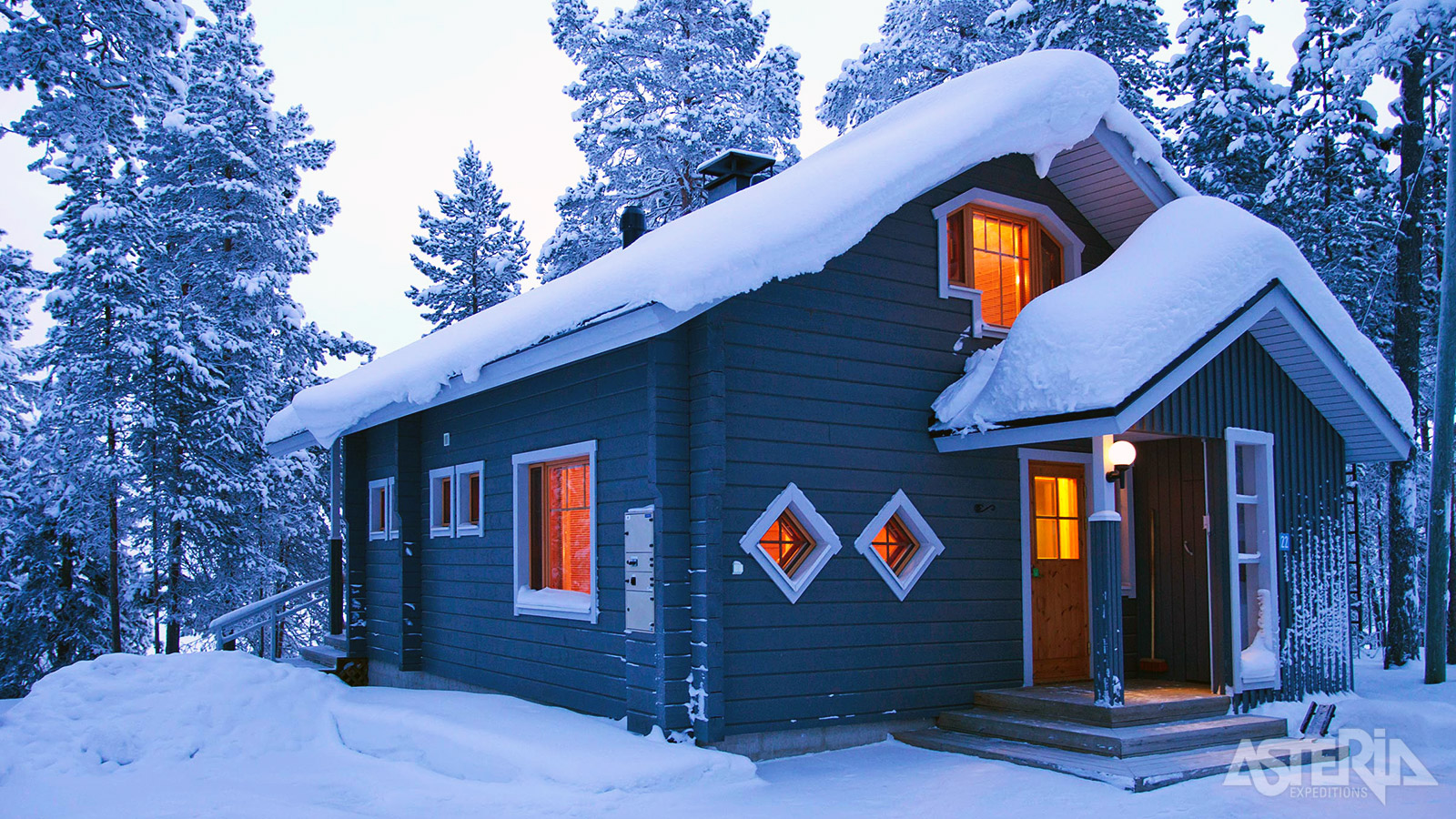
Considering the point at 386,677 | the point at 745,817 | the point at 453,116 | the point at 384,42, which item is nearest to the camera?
the point at 745,817

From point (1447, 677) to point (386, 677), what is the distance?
1125 centimetres

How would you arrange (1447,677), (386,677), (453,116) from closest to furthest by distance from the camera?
1. (1447,677)
2. (386,677)
3. (453,116)

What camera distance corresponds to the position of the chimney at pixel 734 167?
10000 millimetres

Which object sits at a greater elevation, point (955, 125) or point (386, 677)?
point (955, 125)

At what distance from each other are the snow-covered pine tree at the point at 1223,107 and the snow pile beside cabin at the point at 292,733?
1327 centimetres

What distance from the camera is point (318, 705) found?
8.46 m

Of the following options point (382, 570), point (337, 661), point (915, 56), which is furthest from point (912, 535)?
point (915, 56)

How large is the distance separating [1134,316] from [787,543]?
2841 millimetres

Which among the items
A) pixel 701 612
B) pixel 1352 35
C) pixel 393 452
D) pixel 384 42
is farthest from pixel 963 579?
pixel 384 42

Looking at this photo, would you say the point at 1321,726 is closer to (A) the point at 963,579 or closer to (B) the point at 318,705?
(A) the point at 963,579

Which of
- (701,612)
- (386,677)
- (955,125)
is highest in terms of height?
(955,125)

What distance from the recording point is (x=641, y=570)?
6.74 meters

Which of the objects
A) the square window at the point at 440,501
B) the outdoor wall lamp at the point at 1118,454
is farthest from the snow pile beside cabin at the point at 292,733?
the outdoor wall lamp at the point at 1118,454

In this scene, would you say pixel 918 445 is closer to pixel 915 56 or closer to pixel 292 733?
pixel 292 733
